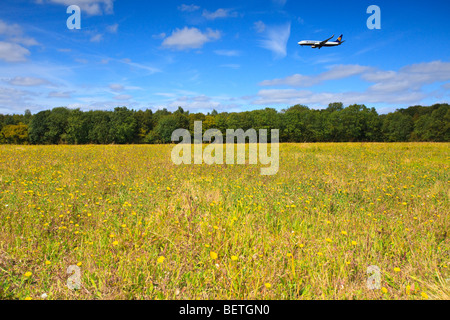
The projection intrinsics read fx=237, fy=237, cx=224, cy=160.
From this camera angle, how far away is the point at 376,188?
6.55 meters

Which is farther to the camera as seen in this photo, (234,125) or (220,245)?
(234,125)

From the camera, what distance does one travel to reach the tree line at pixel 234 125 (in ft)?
209

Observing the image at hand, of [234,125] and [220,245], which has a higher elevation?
[234,125]

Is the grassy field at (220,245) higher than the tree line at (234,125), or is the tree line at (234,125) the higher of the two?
the tree line at (234,125)

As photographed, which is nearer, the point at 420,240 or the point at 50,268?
the point at 50,268

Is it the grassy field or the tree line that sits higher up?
the tree line

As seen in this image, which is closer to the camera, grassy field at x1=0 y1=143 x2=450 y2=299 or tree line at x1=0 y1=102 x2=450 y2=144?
grassy field at x1=0 y1=143 x2=450 y2=299

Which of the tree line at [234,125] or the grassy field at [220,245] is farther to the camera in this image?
the tree line at [234,125]

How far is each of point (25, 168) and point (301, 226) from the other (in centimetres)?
954

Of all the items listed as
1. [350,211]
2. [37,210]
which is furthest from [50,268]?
[350,211]

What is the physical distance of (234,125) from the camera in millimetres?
70000

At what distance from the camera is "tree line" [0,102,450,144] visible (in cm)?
6381

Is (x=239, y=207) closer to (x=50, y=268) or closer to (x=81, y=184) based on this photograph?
(x=50, y=268)

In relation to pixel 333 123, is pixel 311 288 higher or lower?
lower
